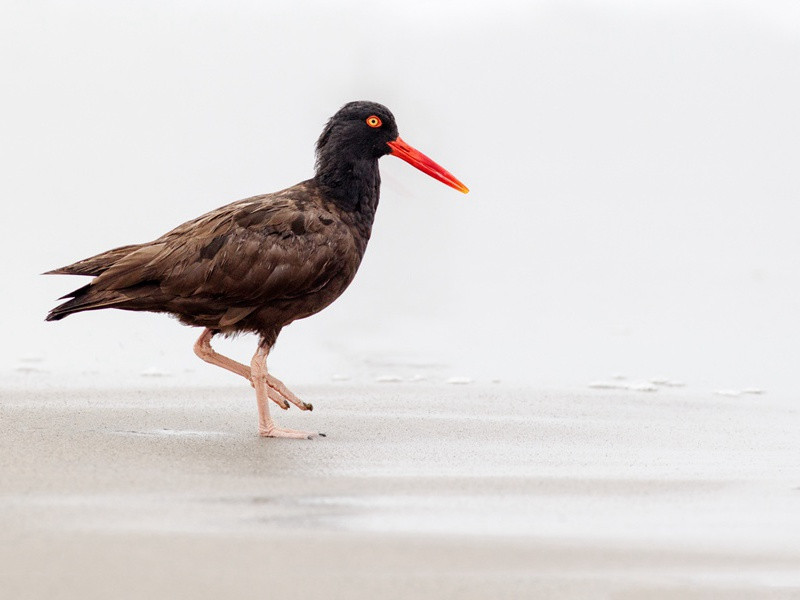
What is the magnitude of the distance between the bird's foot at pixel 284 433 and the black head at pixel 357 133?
1.62m

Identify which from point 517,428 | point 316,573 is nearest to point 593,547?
point 316,573

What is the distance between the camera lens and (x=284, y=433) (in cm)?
572

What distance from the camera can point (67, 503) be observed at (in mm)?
3992

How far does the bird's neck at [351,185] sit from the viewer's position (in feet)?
20.8

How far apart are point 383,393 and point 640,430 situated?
5.86ft

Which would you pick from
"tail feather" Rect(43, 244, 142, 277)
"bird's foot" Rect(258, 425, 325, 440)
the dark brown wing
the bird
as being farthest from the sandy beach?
"tail feather" Rect(43, 244, 142, 277)

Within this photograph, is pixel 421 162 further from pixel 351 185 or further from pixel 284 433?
pixel 284 433

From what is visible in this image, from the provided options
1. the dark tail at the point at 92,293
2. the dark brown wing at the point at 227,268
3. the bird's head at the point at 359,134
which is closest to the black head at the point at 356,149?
the bird's head at the point at 359,134

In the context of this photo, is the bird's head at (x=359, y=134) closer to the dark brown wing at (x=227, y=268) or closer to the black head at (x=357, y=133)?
the black head at (x=357, y=133)

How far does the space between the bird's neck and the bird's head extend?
46 mm

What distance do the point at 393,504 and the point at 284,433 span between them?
62.8 inches

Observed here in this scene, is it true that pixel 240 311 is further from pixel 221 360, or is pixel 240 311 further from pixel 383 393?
pixel 383 393

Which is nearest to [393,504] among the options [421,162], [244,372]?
[244,372]

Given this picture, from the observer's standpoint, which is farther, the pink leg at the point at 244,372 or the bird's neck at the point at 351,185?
the bird's neck at the point at 351,185
